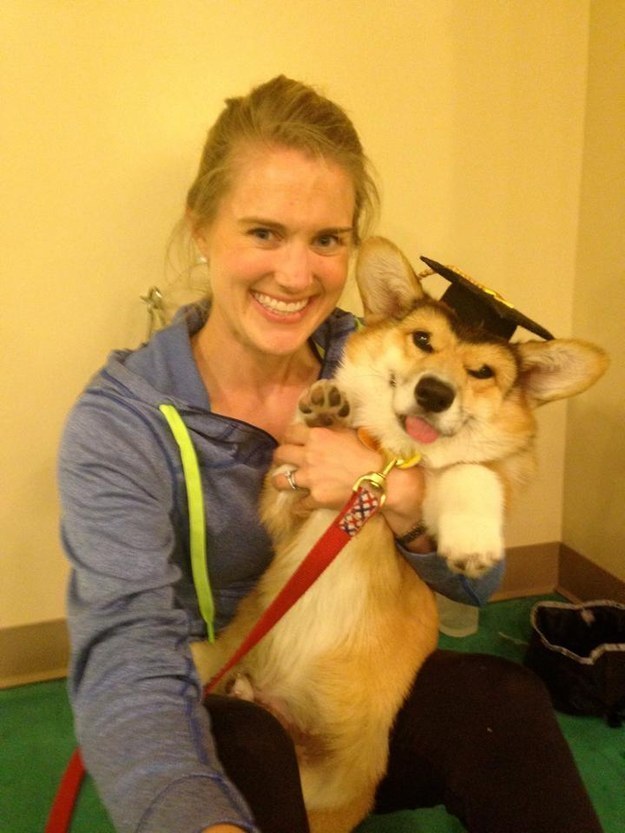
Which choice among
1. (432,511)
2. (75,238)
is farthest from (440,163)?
(432,511)

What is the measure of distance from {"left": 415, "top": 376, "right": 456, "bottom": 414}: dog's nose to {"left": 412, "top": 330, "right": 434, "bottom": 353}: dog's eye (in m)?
0.12

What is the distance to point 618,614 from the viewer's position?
6.11ft

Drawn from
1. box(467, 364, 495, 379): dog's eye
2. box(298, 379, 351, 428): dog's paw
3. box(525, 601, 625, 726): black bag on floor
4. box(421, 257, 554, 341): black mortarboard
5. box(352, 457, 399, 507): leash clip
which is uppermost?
box(421, 257, 554, 341): black mortarboard

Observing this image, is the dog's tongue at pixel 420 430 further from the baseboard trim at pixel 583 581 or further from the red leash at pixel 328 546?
the baseboard trim at pixel 583 581

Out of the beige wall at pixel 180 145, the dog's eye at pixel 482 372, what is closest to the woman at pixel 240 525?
the dog's eye at pixel 482 372

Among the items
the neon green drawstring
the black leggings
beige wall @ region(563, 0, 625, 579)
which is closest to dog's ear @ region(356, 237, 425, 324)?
the neon green drawstring

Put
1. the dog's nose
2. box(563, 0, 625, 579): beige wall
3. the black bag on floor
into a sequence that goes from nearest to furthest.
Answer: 1. the dog's nose
2. the black bag on floor
3. box(563, 0, 625, 579): beige wall

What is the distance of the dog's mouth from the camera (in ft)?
3.67

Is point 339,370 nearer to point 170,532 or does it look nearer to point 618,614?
point 170,532

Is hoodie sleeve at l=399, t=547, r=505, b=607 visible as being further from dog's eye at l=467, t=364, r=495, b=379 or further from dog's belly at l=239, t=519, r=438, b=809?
dog's eye at l=467, t=364, r=495, b=379

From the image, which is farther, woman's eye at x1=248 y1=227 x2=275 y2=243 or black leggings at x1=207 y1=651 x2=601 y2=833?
woman's eye at x1=248 y1=227 x2=275 y2=243

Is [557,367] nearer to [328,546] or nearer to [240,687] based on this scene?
[328,546]

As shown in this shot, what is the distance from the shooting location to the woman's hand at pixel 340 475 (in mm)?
1109

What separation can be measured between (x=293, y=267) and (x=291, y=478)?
38 cm
